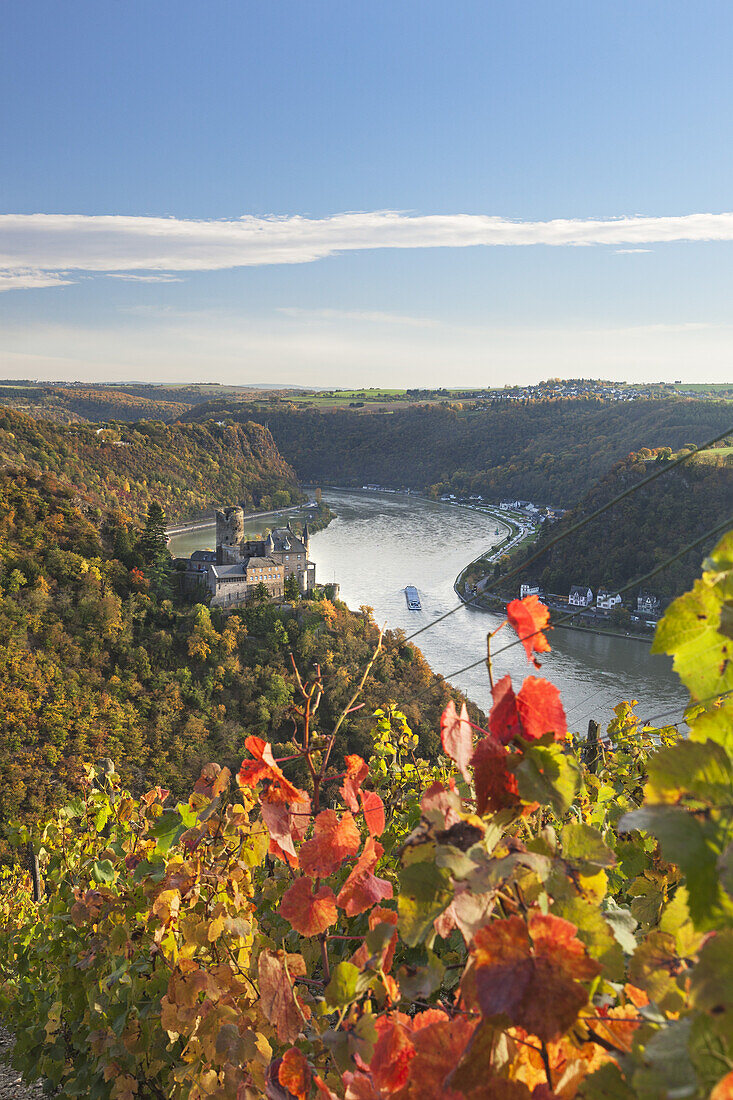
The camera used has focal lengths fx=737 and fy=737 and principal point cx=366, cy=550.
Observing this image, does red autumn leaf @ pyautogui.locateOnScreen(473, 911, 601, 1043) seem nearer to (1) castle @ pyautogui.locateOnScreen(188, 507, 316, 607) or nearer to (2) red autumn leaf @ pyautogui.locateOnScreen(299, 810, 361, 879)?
(2) red autumn leaf @ pyautogui.locateOnScreen(299, 810, 361, 879)

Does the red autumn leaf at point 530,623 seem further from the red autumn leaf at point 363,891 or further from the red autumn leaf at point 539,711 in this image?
the red autumn leaf at point 363,891

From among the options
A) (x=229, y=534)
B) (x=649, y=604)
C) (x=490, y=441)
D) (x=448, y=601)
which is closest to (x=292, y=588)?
(x=229, y=534)

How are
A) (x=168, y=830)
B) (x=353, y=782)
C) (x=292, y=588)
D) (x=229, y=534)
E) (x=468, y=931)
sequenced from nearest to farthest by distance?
(x=468, y=931)
(x=353, y=782)
(x=168, y=830)
(x=292, y=588)
(x=229, y=534)

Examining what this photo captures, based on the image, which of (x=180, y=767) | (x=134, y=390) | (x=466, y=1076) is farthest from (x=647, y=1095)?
(x=134, y=390)

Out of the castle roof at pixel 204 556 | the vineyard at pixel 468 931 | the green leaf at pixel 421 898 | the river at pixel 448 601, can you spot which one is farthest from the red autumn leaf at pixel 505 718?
the castle roof at pixel 204 556

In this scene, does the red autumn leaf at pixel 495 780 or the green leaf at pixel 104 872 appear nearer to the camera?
the red autumn leaf at pixel 495 780

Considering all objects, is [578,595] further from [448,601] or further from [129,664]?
[129,664]

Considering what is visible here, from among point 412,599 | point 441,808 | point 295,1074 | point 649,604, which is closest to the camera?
point 441,808
